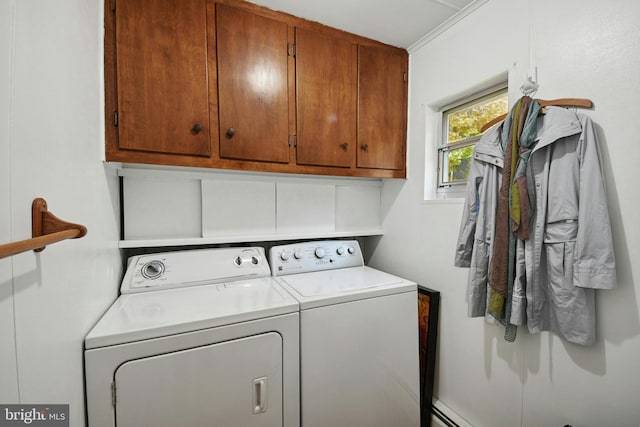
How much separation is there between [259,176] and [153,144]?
66 centimetres

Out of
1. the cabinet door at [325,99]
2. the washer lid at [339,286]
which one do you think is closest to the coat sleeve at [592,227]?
the washer lid at [339,286]

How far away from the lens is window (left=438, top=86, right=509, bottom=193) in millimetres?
1492

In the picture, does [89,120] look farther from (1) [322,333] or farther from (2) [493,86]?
(2) [493,86]

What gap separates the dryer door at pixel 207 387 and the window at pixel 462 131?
1429mm

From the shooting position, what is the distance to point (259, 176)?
180 cm

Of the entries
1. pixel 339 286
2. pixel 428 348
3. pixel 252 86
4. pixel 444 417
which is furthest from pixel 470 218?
pixel 252 86

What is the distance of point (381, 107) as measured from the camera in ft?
5.95

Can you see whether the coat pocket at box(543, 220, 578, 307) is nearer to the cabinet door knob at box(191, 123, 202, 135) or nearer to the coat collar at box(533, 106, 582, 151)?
the coat collar at box(533, 106, 582, 151)

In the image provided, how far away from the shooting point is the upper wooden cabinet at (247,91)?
1.24 m

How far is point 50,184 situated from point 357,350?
1.39m

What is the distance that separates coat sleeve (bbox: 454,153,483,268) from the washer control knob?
163cm

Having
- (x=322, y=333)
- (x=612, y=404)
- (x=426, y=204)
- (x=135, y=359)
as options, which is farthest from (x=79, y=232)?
(x=612, y=404)

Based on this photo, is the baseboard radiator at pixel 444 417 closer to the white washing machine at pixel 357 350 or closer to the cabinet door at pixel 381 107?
the white washing machine at pixel 357 350

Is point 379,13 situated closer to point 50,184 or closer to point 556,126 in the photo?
point 556,126
